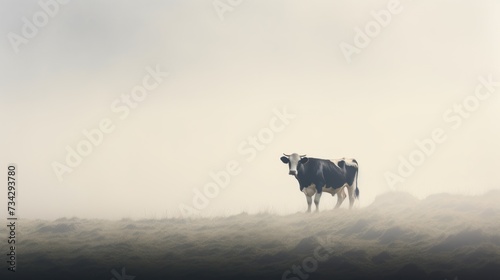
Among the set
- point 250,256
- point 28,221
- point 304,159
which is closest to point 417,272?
point 250,256

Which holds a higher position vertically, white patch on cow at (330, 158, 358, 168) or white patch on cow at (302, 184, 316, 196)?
white patch on cow at (330, 158, 358, 168)

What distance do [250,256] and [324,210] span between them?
565 centimetres

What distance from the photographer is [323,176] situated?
92.4 ft

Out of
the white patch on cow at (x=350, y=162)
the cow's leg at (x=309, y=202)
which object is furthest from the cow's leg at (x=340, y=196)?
the cow's leg at (x=309, y=202)

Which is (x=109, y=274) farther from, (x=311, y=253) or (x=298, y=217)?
(x=298, y=217)

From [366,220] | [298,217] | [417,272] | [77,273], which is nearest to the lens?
[417,272]

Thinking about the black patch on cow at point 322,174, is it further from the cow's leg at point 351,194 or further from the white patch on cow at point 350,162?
the white patch on cow at point 350,162

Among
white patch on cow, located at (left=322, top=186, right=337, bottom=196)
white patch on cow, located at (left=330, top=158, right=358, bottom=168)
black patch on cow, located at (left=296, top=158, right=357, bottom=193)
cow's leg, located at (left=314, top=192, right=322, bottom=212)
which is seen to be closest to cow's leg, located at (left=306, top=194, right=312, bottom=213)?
cow's leg, located at (left=314, top=192, right=322, bottom=212)

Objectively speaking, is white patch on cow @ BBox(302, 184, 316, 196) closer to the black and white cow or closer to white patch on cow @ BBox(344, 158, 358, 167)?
the black and white cow

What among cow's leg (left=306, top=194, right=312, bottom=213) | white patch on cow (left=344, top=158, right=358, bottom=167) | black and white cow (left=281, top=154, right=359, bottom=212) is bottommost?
cow's leg (left=306, top=194, right=312, bottom=213)

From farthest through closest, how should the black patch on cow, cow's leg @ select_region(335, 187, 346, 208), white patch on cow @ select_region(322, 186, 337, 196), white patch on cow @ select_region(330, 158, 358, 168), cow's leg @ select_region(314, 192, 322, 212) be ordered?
white patch on cow @ select_region(330, 158, 358, 168), cow's leg @ select_region(335, 187, 346, 208), white patch on cow @ select_region(322, 186, 337, 196), the black patch on cow, cow's leg @ select_region(314, 192, 322, 212)

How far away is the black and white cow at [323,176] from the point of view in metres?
→ 27.7

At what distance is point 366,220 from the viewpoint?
24.1m

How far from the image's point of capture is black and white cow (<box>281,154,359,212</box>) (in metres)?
27.7
